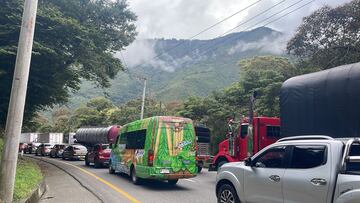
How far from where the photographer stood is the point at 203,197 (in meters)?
11.8

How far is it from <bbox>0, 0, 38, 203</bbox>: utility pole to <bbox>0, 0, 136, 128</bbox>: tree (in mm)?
9650

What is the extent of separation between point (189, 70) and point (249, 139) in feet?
384

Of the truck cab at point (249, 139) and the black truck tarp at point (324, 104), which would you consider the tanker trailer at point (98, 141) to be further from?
the black truck tarp at point (324, 104)

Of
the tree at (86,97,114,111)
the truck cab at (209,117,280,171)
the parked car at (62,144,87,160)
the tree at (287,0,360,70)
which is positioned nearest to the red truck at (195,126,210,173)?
the truck cab at (209,117,280,171)

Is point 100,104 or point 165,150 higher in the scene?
point 100,104

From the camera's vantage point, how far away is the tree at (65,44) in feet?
→ 65.1

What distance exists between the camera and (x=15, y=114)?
28.8ft

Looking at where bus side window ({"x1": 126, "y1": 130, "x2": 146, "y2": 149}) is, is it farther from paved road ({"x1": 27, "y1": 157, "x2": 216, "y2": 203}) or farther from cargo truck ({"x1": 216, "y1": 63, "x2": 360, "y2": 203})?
cargo truck ({"x1": 216, "y1": 63, "x2": 360, "y2": 203})

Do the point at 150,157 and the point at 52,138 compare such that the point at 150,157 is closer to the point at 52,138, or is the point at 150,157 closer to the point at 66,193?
the point at 66,193

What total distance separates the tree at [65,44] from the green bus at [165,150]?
7.53 m

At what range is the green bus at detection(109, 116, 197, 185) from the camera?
13.6 meters

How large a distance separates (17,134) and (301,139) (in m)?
5.96

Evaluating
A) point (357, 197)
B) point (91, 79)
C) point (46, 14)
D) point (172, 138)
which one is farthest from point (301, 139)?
point (91, 79)

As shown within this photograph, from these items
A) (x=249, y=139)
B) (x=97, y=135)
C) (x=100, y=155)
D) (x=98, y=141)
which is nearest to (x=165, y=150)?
(x=249, y=139)
